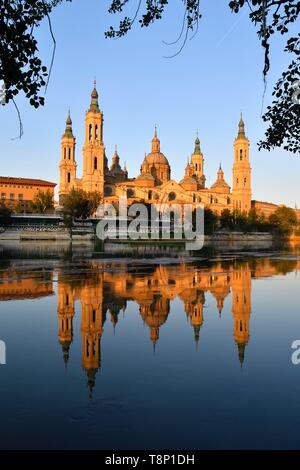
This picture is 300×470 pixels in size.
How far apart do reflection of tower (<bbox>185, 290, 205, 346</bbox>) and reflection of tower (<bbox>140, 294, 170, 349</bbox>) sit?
64cm

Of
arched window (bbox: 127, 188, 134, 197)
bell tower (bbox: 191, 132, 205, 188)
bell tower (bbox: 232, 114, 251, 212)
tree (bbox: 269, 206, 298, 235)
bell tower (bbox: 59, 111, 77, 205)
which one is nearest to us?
bell tower (bbox: 59, 111, 77, 205)

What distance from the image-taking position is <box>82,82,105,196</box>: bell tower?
11825 centimetres

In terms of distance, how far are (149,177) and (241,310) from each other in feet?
394

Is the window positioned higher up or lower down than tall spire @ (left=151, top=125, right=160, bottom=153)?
lower down

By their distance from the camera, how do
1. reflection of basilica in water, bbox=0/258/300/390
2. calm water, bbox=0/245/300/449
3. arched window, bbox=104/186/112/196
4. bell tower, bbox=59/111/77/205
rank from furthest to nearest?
arched window, bbox=104/186/112/196, bell tower, bbox=59/111/77/205, reflection of basilica in water, bbox=0/258/300/390, calm water, bbox=0/245/300/449

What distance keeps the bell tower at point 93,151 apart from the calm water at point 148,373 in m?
106

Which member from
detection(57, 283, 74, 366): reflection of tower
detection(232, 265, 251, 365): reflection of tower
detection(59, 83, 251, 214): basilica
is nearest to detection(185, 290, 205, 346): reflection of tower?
detection(232, 265, 251, 365): reflection of tower

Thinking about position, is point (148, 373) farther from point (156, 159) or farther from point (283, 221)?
point (156, 159)

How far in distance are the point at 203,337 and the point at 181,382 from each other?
3032 millimetres

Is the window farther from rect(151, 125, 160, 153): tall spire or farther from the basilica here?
rect(151, 125, 160, 153): tall spire

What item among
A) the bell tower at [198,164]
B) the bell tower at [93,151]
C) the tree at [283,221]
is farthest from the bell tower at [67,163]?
the tree at [283,221]

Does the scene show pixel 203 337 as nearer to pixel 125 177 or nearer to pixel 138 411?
pixel 138 411

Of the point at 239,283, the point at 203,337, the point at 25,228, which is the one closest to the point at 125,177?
the point at 25,228
